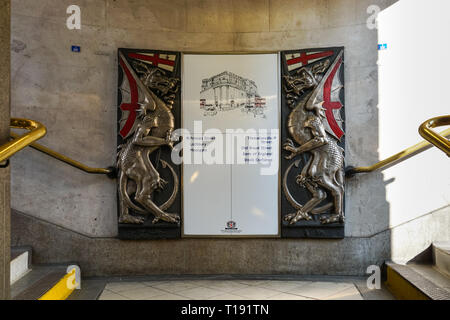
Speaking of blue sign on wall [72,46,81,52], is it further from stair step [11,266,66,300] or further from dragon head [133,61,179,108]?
stair step [11,266,66,300]

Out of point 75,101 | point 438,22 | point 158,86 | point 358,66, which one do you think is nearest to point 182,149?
point 158,86

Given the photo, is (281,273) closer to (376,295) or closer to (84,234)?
(376,295)

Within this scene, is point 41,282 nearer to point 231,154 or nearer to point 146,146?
point 146,146

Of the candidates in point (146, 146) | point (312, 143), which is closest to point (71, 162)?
point (146, 146)

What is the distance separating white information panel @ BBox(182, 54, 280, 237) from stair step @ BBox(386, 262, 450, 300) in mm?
1145

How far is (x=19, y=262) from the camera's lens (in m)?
3.52

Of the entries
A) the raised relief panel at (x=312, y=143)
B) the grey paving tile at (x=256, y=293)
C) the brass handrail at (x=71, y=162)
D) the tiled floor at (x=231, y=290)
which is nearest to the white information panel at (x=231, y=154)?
the raised relief panel at (x=312, y=143)

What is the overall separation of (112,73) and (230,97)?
1229mm

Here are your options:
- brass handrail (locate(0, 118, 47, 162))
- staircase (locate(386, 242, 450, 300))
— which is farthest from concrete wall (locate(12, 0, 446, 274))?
brass handrail (locate(0, 118, 47, 162))

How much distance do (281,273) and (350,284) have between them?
68 cm

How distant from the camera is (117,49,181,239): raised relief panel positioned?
4090mm

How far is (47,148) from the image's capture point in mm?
3938

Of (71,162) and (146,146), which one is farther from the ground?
(146,146)
